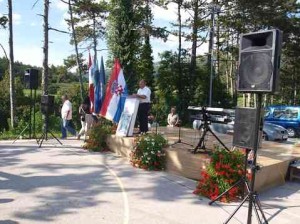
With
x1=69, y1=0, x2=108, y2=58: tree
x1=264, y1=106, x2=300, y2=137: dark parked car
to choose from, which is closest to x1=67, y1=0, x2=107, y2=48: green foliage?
x1=69, y1=0, x2=108, y2=58: tree

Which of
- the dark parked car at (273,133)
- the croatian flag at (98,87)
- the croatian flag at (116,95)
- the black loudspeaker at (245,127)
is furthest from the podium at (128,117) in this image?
the dark parked car at (273,133)

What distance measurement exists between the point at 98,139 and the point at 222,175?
5.07 m

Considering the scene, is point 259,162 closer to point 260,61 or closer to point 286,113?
point 260,61

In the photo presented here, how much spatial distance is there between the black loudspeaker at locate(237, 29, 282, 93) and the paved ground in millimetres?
2098

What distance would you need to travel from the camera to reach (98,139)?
36.9 feet

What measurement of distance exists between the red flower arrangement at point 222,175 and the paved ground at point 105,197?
0.21 meters

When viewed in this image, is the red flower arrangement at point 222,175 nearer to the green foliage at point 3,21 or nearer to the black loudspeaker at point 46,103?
the black loudspeaker at point 46,103

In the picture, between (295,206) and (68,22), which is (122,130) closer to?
(295,206)

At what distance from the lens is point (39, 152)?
10.6 m

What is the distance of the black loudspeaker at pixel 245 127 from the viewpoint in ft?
19.0

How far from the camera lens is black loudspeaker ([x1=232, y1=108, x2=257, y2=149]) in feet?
19.0

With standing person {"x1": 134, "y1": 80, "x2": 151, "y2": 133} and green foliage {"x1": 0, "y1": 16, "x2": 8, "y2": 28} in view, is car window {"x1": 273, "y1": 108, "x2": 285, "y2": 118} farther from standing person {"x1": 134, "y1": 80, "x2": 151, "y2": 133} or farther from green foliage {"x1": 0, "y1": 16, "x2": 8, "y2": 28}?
green foliage {"x1": 0, "y1": 16, "x2": 8, "y2": 28}

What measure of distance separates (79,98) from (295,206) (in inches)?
1134

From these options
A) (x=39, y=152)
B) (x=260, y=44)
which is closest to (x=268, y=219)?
(x=260, y=44)
